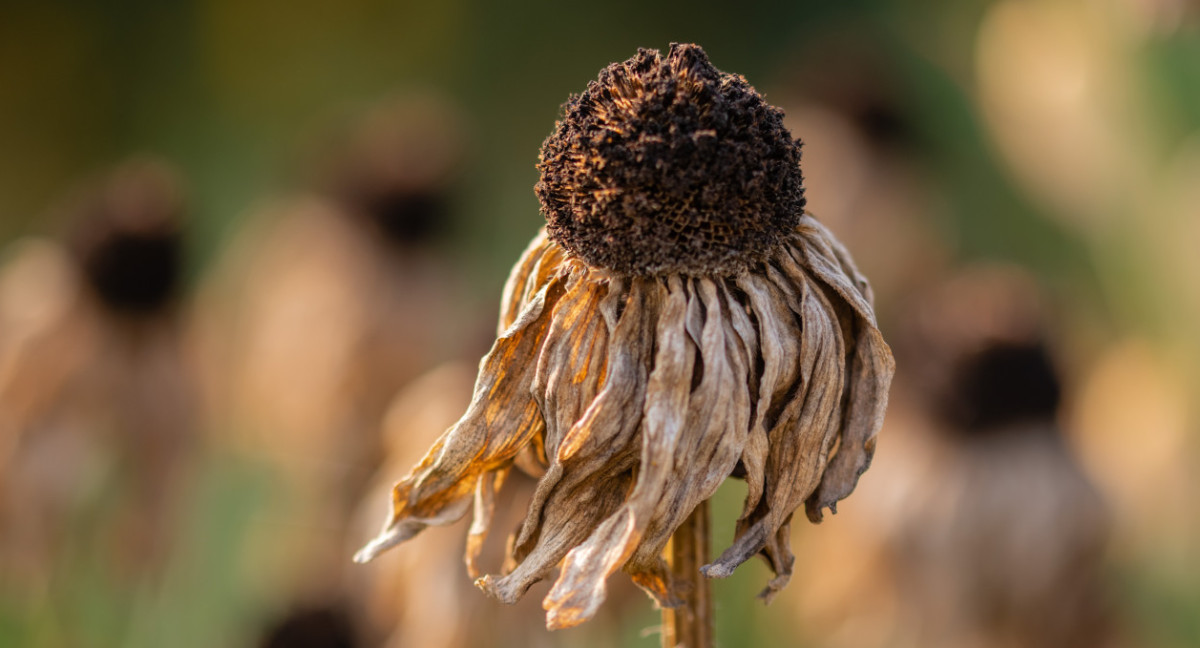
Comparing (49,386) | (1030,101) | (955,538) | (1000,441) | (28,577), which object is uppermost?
(1030,101)

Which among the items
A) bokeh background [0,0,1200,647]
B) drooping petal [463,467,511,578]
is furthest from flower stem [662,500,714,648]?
bokeh background [0,0,1200,647]

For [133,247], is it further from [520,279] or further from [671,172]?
[671,172]

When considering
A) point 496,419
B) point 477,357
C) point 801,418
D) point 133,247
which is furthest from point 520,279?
point 133,247

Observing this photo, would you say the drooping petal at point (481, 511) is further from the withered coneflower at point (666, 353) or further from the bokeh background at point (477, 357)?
the bokeh background at point (477, 357)

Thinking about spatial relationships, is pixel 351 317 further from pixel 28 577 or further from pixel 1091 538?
pixel 1091 538

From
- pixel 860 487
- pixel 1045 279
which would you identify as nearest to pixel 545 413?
pixel 860 487

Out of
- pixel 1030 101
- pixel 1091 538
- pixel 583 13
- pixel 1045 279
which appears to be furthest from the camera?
pixel 583 13

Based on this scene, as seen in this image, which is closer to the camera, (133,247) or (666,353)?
(666,353)
